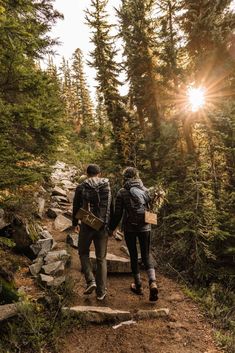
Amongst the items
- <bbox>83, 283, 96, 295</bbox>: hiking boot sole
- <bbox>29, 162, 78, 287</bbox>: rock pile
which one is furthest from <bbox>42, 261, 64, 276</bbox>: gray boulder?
<bbox>83, 283, 96, 295</bbox>: hiking boot sole

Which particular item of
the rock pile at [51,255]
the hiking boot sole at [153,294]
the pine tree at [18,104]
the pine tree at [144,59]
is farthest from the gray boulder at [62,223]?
the pine tree at [144,59]

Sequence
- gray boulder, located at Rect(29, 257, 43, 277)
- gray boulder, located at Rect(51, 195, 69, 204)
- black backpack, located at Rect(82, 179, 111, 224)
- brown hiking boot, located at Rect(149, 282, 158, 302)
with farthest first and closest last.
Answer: gray boulder, located at Rect(51, 195, 69, 204) → gray boulder, located at Rect(29, 257, 43, 277) → black backpack, located at Rect(82, 179, 111, 224) → brown hiking boot, located at Rect(149, 282, 158, 302)

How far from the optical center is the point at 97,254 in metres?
6.37

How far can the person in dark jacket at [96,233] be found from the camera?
20.7ft

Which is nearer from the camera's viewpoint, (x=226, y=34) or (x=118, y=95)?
(x=226, y=34)

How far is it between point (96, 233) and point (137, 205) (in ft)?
3.60

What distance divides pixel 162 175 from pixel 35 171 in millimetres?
7942

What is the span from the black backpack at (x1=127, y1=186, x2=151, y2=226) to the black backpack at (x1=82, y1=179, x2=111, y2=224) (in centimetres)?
53

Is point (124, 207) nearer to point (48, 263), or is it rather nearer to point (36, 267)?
point (48, 263)

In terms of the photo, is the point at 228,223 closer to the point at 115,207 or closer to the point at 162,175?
the point at 115,207

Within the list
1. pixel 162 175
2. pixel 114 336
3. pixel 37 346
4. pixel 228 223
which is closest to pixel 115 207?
pixel 114 336

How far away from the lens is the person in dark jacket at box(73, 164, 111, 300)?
6309 millimetres

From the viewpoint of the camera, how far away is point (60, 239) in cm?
1014

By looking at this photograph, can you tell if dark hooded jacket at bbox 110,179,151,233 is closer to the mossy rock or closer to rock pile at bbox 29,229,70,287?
rock pile at bbox 29,229,70,287
